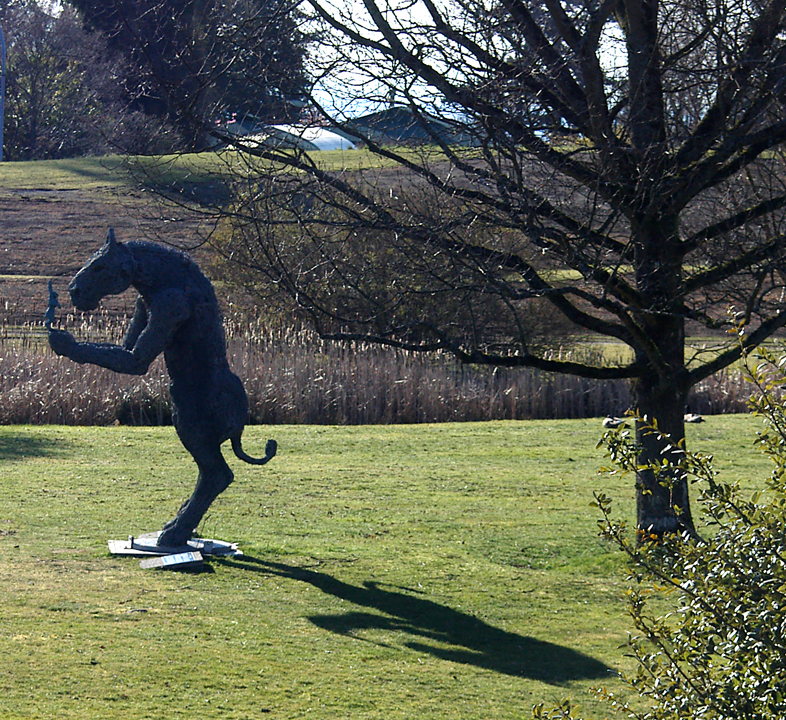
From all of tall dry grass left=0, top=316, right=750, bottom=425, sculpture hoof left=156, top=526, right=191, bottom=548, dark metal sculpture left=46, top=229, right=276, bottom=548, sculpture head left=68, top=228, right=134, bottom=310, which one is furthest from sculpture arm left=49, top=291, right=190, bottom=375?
tall dry grass left=0, top=316, right=750, bottom=425

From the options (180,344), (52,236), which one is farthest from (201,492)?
(52,236)

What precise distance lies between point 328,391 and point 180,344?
851 cm

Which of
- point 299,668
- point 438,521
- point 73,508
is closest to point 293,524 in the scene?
point 438,521

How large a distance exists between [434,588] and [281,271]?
2253mm

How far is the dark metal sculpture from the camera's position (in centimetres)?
692

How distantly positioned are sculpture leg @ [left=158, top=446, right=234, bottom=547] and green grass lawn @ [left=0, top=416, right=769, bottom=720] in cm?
30

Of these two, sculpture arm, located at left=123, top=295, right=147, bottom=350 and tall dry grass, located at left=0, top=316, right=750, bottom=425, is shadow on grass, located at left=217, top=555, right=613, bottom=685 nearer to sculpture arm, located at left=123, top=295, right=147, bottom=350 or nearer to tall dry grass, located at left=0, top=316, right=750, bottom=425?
sculpture arm, located at left=123, top=295, right=147, bottom=350

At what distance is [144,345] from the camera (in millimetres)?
6824

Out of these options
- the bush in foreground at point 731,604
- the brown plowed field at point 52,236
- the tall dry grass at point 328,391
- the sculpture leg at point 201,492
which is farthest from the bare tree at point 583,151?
the brown plowed field at point 52,236

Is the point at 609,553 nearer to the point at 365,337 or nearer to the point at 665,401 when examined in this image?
the point at 665,401

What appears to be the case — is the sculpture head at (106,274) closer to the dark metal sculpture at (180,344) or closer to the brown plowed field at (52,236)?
the dark metal sculpture at (180,344)

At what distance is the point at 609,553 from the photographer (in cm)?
832

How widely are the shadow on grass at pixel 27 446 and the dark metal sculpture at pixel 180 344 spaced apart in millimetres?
4707

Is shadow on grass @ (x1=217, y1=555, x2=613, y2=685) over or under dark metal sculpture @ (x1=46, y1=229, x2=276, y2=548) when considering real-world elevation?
under
